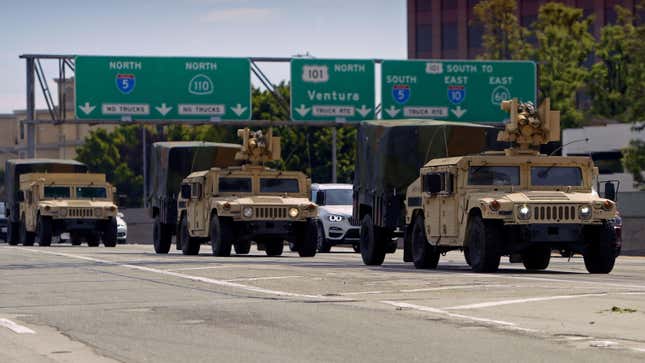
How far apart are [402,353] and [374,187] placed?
16.7 meters

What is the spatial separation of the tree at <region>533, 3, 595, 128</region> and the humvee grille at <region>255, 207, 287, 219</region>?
47282 millimetres

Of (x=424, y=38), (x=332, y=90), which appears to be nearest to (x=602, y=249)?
(x=332, y=90)

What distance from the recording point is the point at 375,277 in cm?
2064

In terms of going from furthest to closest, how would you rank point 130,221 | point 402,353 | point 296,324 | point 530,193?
point 130,221 → point 530,193 → point 296,324 → point 402,353

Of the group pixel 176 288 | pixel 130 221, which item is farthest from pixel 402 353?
pixel 130 221

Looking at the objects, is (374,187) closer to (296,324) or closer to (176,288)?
(176,288)

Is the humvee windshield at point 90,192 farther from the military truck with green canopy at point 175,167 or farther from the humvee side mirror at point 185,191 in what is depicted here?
the humvee side mirror at point 185,191

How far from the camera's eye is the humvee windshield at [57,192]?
147 feet

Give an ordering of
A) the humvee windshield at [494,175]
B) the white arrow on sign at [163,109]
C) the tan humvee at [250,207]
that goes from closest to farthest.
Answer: the humvee windshield at [494,175], the tan humvee at [250,207], the white arrow on sign at [163,109]

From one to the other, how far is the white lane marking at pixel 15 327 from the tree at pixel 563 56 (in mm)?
64579

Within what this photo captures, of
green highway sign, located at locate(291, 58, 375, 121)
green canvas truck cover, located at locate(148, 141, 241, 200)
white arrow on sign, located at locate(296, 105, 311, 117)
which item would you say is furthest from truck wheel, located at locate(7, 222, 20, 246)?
green canvas truck cover, located at locate(148, 141, 241, 200)

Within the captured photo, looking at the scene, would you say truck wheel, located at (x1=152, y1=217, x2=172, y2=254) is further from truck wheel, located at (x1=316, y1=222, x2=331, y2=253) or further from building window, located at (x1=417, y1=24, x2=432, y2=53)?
building window, located at (x1=417, y1=24, x2=432, y2=53)

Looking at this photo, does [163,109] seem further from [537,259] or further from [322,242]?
[537,259]

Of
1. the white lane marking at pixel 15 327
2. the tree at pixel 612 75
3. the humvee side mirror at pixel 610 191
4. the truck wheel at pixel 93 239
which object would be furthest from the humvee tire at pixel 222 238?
the tree at pixel 612 75
